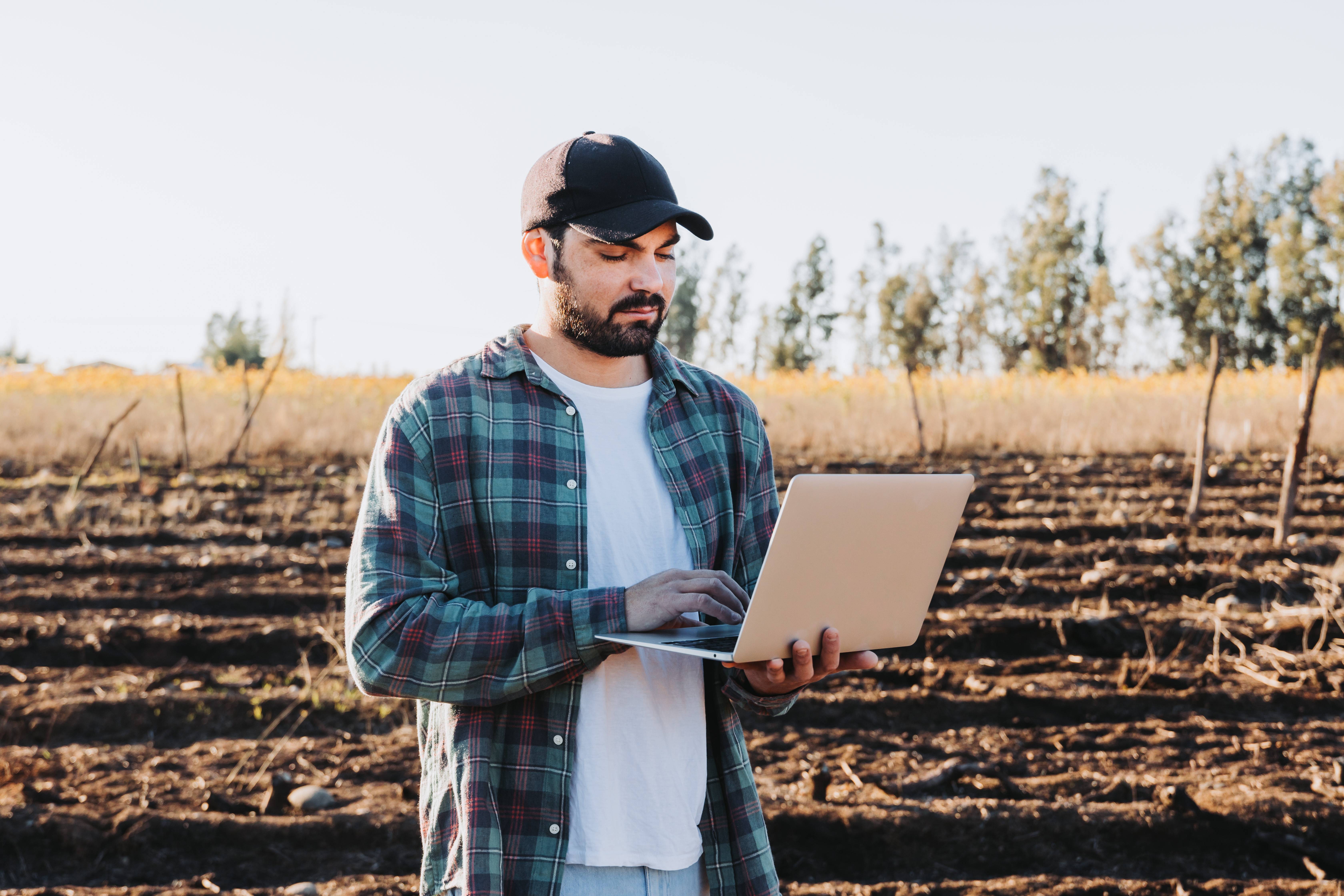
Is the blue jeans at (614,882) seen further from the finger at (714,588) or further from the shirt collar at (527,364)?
the shirt collar at (527,364)

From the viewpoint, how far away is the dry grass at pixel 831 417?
11.1 metres

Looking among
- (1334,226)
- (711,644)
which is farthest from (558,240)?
(1334,226)

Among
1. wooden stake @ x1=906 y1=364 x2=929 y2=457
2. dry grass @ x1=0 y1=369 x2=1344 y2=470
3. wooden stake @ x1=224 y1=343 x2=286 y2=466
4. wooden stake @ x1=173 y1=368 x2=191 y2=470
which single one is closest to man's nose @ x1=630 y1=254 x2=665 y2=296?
wooden stake @ x1=224 y1=343 x2=286 y2=466

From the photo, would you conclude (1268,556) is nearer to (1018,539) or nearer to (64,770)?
(1018,539)

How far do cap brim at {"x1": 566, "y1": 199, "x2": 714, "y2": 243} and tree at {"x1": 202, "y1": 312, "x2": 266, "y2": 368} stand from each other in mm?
28275

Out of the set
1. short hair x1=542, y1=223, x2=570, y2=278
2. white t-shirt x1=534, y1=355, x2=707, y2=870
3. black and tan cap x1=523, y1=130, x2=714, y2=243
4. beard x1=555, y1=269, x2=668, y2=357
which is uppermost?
black and tan cap x1=523, y1=130, x2=714, y2=243

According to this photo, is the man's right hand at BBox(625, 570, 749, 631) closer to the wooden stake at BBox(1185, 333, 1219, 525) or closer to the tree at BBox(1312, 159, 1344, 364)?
the wooden stake at BBox(1185, 333, 1219, 525)

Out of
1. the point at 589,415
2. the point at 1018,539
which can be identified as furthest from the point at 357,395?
the point at 589,415

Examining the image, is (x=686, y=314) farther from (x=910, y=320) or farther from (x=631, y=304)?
(x=631, y=304)

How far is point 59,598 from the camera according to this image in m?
5.71

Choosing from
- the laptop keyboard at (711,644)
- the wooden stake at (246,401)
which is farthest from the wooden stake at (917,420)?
the laptop keyboard at (711,644)

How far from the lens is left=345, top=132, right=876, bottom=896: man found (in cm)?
140

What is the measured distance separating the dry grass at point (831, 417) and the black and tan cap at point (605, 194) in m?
9.27

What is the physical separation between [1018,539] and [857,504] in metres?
6.03
